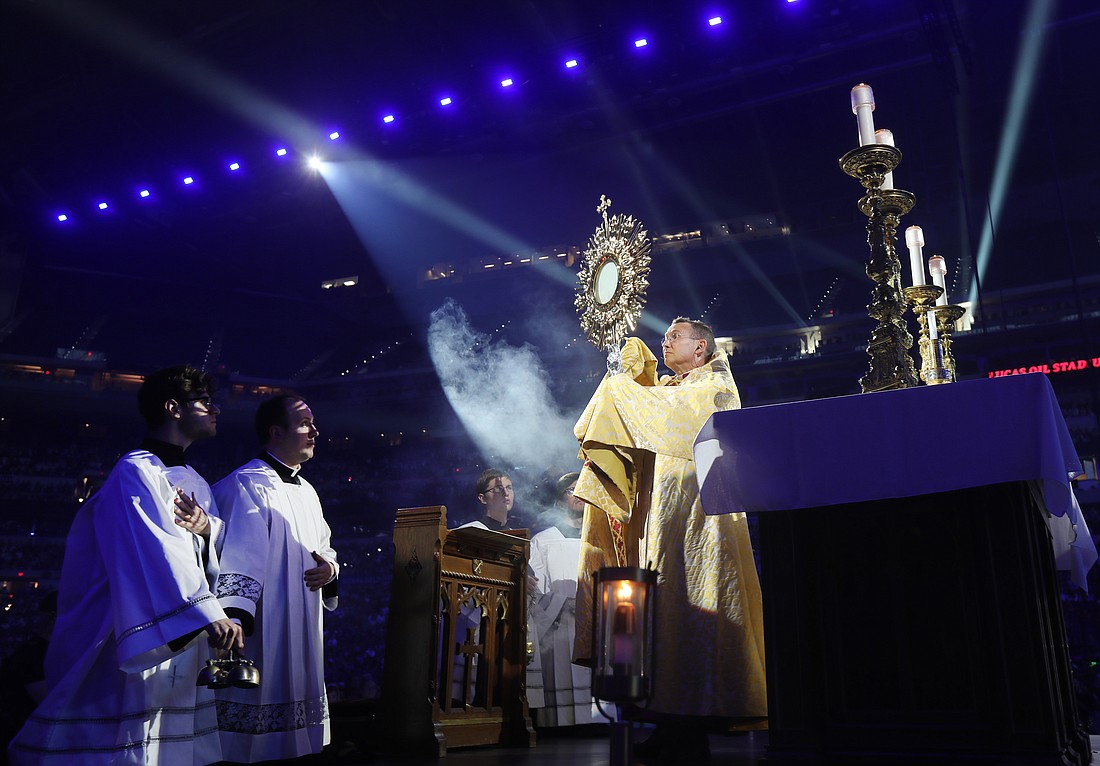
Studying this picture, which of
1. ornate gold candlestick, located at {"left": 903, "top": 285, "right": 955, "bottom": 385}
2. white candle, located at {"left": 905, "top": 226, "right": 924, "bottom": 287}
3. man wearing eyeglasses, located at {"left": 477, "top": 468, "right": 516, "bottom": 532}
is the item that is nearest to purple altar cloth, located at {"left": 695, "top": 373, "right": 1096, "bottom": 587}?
ornate gold candlestick, located at {"left": 903, "top": 285, "right": 955, "bottom": 385}

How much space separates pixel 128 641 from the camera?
7.57ft

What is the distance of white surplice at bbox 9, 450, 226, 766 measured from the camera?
231 cm

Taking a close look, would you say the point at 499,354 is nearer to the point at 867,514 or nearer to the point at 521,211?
the point at 521,211

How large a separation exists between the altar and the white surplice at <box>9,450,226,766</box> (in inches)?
61.2

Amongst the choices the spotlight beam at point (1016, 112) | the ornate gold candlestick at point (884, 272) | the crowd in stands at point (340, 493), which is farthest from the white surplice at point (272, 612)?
the crowd in stands at point (340, 493)

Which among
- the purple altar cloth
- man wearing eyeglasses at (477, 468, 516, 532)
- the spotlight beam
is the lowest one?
the purple altar cloth

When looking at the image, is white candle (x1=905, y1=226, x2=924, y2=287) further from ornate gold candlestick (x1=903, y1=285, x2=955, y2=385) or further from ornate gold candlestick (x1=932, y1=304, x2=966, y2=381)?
ornate gold candlestick (x1=932, y1=304, x2=966, y2=381)

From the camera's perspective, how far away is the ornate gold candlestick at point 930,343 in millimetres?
3404

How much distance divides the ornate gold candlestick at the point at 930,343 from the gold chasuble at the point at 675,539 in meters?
0.81

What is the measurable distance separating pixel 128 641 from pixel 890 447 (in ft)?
6.89

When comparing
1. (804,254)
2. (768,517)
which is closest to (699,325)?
(768,517)

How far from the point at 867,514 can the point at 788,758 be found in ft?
2.16

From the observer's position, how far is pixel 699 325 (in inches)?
147

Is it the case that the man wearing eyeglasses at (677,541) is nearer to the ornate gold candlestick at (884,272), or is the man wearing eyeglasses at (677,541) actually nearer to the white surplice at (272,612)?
the ornate gold candlestick at (884,272)
